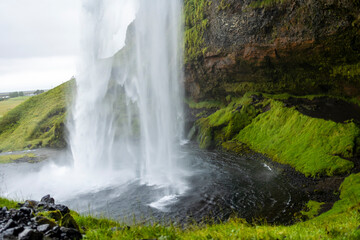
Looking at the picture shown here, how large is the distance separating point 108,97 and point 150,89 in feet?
49.0

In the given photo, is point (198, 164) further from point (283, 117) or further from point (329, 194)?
point (329, 194)

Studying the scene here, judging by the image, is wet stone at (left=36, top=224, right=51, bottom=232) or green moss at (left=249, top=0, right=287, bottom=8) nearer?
wet stone at (left=36, top=224, right=51, bottom=232)

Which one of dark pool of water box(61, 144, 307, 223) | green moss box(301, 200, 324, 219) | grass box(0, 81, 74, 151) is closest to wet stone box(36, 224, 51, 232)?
dark pool of water box(61, 144, 307, 223)

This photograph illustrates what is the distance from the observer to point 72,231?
6.48 m

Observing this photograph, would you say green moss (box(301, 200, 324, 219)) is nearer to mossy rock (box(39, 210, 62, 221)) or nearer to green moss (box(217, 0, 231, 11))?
mossy rock (box(39, 210, 62, 221))

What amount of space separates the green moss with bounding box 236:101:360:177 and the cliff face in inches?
189

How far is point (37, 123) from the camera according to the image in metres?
55.7

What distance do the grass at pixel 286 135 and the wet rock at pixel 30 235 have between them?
18733mm

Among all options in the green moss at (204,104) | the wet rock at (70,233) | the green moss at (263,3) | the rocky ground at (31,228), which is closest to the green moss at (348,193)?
the wet rock at (70,233)

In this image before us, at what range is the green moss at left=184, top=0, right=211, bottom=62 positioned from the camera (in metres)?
40.1

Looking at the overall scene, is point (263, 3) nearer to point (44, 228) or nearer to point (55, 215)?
point (55, 215)

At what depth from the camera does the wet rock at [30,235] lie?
571cm

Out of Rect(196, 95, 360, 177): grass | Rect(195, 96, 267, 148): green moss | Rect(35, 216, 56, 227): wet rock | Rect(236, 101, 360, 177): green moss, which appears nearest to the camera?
Rect(35, 216, 56, 227): wet rock

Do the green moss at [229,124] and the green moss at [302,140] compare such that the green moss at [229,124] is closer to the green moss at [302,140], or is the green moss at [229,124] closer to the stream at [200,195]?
the green moss at [302,140]
